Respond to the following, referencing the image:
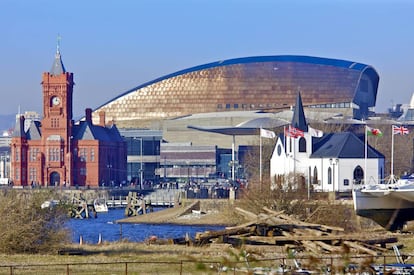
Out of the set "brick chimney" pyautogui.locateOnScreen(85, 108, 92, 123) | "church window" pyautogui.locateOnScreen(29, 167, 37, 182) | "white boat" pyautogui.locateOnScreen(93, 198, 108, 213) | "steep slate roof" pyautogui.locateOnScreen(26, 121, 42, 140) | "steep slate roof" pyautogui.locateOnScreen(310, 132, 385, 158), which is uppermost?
"brick chimney" pyautogui.locateOnScreen(85, 108, 92, 123)

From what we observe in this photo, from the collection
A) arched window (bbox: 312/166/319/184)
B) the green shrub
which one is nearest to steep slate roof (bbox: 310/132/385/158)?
arched window (bbox: 312/166/319/184)

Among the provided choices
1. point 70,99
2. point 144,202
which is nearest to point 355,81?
point 70,99

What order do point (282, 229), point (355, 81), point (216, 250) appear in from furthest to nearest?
point (355, 81), point (282, 229), point (216, 250)

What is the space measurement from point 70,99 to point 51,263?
105m

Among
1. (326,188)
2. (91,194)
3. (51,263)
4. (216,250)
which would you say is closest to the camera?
(51,263)

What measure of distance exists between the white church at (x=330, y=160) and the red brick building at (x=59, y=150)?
47.4 meters

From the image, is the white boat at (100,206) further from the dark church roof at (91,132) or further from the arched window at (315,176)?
the arched window at (315,176)

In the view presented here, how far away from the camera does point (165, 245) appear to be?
41.9 m

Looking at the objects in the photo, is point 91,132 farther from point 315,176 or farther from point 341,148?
point 341,148

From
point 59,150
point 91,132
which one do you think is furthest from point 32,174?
point 91,132

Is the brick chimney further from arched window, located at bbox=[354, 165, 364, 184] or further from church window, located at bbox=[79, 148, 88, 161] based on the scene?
arched window, located at bbox=[354, 165, 364, 184]

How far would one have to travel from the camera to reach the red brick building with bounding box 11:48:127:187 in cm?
13662

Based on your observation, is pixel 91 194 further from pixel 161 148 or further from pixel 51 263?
pixel 51 263

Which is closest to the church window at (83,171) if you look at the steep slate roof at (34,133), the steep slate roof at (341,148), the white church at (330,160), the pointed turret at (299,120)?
the steep slate roof at (34,133)
